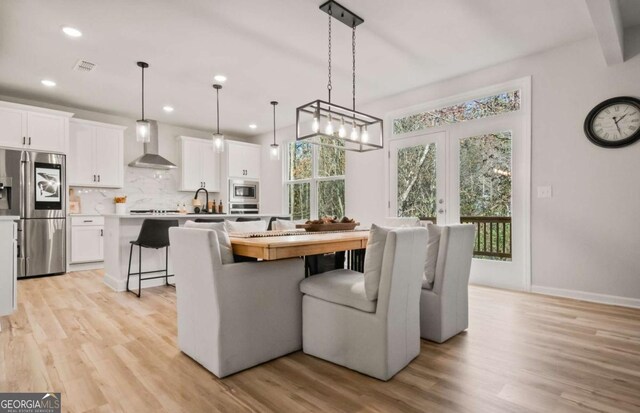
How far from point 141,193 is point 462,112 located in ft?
18.3

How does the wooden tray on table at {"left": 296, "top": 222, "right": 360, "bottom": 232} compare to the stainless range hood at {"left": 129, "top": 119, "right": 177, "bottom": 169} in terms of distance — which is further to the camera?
the stainless range hood at {"left": 129, "top": 119, "right": 177, "bottom": 169}

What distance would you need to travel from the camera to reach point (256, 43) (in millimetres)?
3492

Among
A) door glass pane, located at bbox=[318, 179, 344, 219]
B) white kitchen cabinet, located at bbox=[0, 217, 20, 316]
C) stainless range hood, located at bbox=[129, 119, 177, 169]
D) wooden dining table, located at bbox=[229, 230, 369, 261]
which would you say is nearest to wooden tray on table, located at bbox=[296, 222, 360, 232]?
wooden dining table, located at bbox=[229, 230, 369, 261]

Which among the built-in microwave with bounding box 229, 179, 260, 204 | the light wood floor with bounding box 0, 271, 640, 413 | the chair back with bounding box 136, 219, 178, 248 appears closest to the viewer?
the light wood floor with bounding box 0, 271, 640, 413

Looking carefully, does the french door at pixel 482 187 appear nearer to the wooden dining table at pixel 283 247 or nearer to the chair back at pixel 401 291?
the chair back at pixel 401 291

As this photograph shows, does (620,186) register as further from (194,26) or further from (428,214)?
(194,26)

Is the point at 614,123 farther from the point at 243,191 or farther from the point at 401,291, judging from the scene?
the point at 243,191

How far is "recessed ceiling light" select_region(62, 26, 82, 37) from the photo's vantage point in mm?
3177

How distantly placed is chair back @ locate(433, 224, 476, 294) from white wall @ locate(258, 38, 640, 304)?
1.68 metres

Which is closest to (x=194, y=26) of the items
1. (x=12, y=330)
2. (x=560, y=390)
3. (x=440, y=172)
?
(x=12, y=330)

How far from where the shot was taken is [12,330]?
2.64m

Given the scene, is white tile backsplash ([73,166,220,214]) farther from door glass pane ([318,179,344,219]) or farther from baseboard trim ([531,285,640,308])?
baseboard trim ([531,285,640,308])

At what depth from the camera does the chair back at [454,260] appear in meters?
2.37

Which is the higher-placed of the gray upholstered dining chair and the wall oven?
the wall oven
